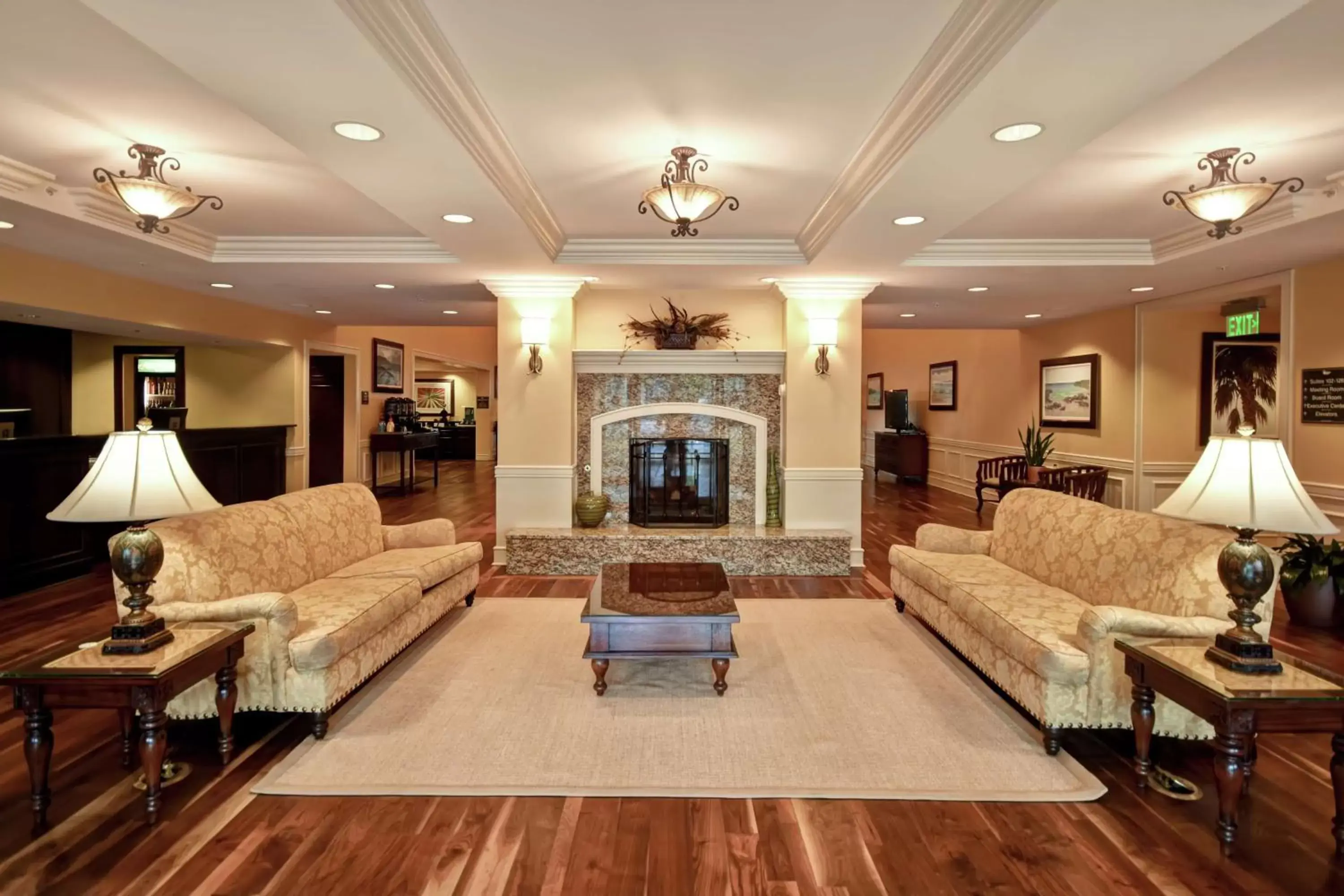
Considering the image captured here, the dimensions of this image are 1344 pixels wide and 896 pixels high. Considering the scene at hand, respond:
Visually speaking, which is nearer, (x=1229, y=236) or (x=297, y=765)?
(x=297, y=765)

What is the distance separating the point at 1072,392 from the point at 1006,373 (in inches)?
57.8

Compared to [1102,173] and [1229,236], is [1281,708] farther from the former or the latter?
[1229,236]

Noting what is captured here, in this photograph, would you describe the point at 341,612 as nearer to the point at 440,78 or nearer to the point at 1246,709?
the point at 440,78

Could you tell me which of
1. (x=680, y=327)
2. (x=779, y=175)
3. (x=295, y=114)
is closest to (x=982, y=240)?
(x=779, y=175)

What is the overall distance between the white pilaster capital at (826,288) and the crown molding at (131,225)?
409 cm

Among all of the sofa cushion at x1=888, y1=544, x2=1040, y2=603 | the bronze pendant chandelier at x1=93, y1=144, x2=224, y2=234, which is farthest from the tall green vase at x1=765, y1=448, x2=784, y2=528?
the bronze pendant chandelier at x1=93, y1=144, x2=224, y2=234

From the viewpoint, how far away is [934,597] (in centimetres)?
366

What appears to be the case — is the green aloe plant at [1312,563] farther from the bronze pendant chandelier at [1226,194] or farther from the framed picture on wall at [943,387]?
the framed picture on wall at [943,387]

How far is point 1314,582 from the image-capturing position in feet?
13.2

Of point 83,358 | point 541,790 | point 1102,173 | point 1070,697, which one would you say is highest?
point 1102,173

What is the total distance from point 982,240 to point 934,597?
2.52m

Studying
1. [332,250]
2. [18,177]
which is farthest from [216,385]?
[18,177]

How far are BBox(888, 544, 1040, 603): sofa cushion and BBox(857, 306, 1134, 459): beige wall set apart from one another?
1.86 meters

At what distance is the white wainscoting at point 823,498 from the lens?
5.61 metres
